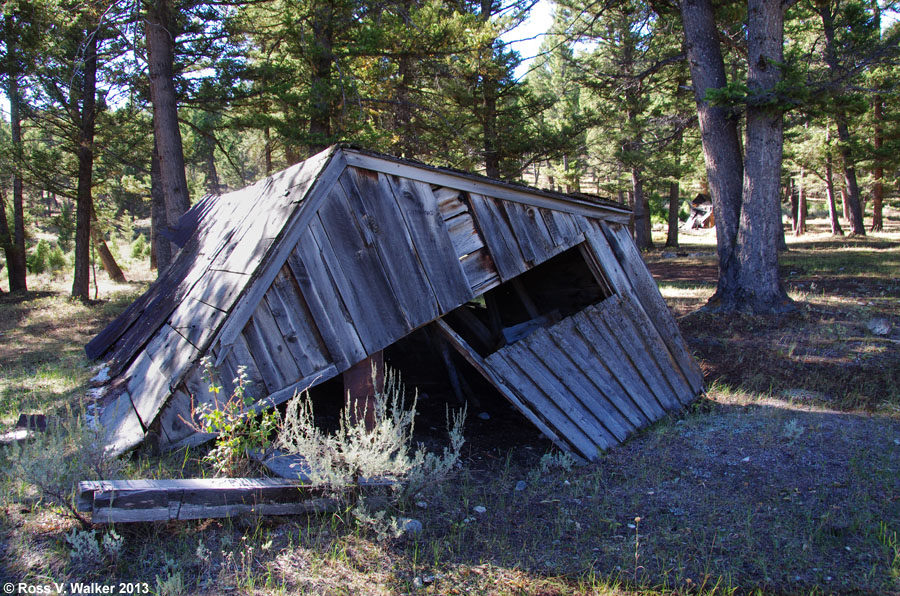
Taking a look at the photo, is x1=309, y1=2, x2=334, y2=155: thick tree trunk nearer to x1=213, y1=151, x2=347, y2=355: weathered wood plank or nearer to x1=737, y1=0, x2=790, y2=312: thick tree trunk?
x1=737, y1=0, x2=790, y2=312: thick tree trunk

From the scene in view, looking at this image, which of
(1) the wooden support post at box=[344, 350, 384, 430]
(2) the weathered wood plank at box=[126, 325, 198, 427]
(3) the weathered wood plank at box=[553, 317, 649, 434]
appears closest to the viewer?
(2) the weathered wood plank at box=[126, 325, 198, 427]

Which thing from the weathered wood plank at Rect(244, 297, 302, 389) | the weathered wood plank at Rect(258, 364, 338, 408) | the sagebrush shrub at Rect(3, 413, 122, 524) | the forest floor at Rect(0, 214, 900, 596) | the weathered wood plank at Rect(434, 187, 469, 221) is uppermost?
the weathered wood plank at Rect(434, 187, 469, 221)

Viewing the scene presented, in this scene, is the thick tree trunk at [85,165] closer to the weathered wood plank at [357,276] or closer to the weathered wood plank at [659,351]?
the weathered wood plank at [357,276]

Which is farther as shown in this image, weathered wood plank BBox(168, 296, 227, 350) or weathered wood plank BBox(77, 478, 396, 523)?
weathered wood plank BBox(168, 296, 227, 350)

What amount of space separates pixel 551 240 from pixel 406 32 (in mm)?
9230

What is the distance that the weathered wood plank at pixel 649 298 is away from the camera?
6785mm

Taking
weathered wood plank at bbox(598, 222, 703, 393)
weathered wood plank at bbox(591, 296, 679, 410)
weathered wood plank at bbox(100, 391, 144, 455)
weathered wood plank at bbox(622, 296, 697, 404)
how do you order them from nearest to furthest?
weathered wood plank at bbox(100, 391, 144, 455), weathered wood plank at bbox(591, 296, 679, 410), weathered wood plank at bbox(622, 296, 697, 404), weathered wood plank at bbox(598, 222, 703, 393)

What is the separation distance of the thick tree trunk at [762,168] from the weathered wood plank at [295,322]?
29.4 ft

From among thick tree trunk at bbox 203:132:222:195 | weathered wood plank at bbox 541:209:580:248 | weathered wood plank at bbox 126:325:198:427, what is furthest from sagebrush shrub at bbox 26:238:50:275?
weathered wood plank at bbox 541:209:580:248

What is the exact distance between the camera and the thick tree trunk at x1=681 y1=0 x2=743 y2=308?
445 inches

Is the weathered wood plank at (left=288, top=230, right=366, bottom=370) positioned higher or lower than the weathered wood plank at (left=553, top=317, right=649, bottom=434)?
higher

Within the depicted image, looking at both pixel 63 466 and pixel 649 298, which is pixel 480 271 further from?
pixel 63 466

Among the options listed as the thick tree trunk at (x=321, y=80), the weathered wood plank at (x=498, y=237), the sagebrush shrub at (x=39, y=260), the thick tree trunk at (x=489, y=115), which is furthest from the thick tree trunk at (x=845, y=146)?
the sagebrush shrub at (x=39, y=260)

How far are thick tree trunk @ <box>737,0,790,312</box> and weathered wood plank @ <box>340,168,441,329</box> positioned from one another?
7.87 metres
